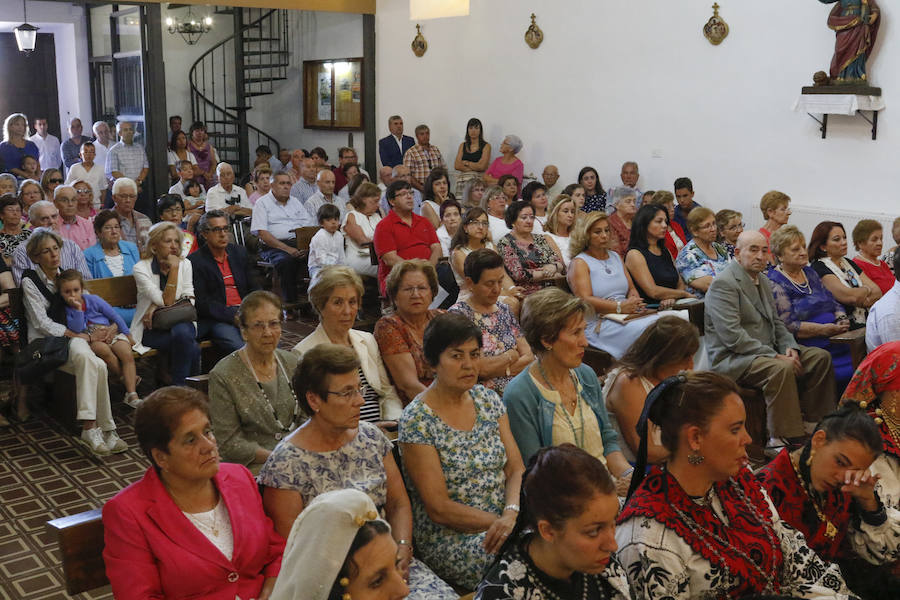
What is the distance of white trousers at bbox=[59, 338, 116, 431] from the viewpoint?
4.71m

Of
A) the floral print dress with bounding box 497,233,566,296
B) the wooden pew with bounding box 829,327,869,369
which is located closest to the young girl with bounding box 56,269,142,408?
the floral print dress with bounding box 497,233,566,296

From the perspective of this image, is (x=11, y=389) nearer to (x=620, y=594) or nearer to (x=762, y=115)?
(x=620, y=594)

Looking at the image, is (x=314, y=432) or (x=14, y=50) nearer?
(x=314, y=432)

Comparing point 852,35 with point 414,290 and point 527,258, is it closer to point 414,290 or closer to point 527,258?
point 527,258

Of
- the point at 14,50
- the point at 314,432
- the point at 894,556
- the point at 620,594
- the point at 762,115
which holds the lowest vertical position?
the point at 894,556

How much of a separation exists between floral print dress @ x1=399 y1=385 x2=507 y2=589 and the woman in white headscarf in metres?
0.88

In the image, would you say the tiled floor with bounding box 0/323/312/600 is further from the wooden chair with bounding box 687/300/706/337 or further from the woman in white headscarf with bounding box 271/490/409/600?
the wooden chair with bounding box 687/300/706/337

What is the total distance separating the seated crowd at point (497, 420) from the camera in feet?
7.07

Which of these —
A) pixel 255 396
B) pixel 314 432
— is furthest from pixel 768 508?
pixel 255 396

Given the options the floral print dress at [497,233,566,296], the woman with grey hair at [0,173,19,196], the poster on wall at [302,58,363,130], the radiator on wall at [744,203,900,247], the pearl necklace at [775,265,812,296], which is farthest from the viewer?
the poster on wall at [302,58,363,130]

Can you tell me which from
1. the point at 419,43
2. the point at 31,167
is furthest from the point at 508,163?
the point at 31,167

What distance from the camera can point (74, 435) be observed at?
16.2 feet

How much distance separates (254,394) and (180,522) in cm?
95

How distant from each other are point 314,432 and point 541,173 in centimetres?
808
